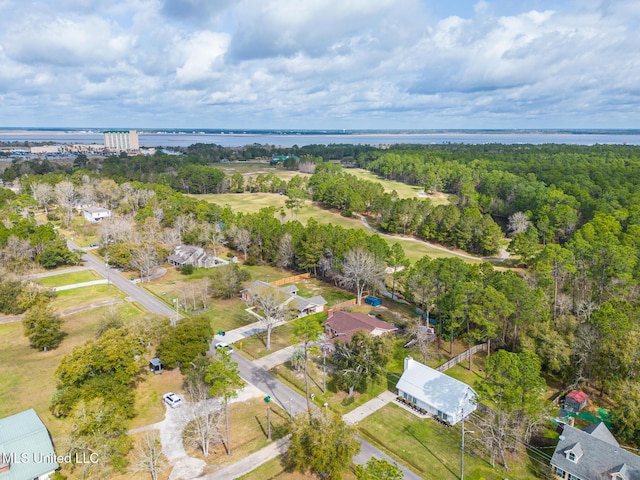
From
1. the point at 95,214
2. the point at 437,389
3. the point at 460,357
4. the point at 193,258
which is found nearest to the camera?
the point at 437,389

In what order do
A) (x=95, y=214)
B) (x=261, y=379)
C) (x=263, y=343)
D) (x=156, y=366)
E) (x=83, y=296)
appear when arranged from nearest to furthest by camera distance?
(x=261, y=379) < (x=156, y=366) < (x=263, y=343) < (x=83, y=296) < (x=95, y=214)

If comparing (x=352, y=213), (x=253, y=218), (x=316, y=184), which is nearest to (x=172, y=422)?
(x=253, y=218)

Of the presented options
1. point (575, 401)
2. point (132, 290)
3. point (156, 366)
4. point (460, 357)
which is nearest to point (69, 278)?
point (132, 290)

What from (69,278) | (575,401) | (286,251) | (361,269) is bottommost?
(69,278)

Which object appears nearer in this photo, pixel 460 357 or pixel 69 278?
pixel 460 357

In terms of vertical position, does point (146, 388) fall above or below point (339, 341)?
below

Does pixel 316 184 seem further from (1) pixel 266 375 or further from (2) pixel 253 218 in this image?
(1) pixel 266 375

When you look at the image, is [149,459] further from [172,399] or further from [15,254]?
[15,254]
